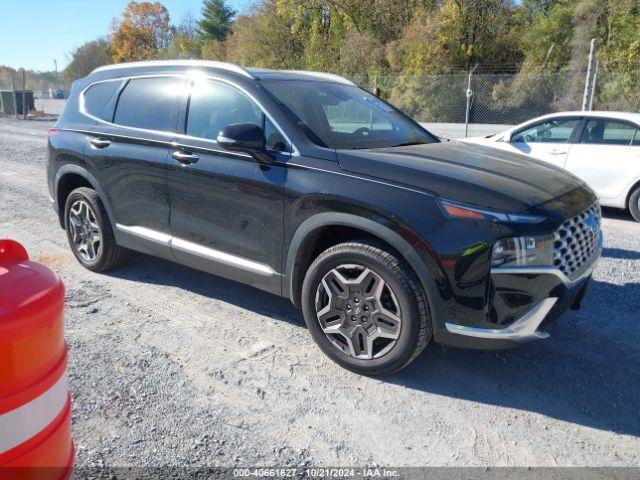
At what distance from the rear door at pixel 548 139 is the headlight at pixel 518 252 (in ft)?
17.7

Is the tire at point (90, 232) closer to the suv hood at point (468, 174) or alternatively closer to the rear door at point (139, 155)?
the rear door at point (139, 155)

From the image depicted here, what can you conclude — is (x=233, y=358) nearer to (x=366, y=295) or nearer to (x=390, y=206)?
(x=366, y=295)

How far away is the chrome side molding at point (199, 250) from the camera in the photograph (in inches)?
141

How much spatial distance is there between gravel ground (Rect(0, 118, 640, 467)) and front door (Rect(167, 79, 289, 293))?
1.64ft

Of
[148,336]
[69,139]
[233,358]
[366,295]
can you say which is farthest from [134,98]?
[366,295]

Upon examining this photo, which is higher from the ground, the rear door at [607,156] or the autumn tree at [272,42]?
the autumn tree at [272,42]

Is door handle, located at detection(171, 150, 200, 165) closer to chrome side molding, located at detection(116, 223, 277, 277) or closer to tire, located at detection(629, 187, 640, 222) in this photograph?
chrome side molding, located at detection(116, 223, 277, 277)

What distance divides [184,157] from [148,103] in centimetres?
79

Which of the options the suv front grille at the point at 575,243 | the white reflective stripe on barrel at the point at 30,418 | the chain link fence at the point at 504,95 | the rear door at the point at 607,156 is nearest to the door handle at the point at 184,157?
the white reflective stripe on barrel at the point at 30,418

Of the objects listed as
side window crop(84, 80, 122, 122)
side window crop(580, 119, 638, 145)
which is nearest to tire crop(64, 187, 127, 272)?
side window crop(84, 80, 122, 122)

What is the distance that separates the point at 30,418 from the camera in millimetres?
1567

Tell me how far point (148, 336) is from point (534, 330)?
2.48 m

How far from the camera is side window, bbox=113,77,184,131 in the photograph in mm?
4117

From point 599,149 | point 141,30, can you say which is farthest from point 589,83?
point 141,30
